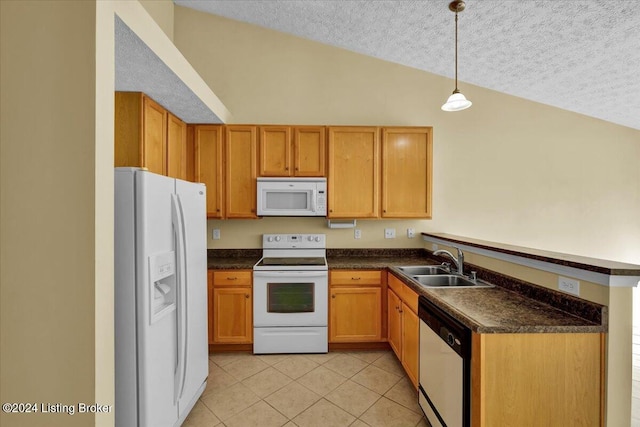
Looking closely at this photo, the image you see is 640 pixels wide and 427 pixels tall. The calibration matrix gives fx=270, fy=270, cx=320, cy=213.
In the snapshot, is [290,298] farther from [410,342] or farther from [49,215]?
[49,215]

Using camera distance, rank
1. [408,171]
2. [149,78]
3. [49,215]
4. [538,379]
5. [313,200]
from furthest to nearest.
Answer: [408,171], [313,200], [149,78], [538,379], [49,215]

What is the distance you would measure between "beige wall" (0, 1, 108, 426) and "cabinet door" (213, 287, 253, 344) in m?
1.60

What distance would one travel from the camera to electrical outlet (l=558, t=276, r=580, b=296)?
1381mm

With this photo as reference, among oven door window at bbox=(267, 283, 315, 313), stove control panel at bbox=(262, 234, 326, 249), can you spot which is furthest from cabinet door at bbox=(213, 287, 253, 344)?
stove control panel at bbox=(262, 234, 326, 249)

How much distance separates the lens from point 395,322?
97.3 inches

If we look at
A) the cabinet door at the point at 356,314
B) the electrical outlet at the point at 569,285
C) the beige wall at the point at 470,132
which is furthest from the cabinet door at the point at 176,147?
the electrical outlet at the point at 569,285

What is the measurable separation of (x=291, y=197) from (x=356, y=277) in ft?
3.50

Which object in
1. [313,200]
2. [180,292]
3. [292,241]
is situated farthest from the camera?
[292,241]

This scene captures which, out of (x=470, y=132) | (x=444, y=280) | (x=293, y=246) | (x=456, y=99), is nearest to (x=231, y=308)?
(x=293, y=246)

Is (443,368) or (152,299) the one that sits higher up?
(152,299)

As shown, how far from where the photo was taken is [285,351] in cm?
265

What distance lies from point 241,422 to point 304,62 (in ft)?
11.6

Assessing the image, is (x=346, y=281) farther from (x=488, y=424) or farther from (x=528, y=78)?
(x=528, y=78)

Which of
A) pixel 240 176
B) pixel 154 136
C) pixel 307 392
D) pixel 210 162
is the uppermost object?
pixel 154 136
